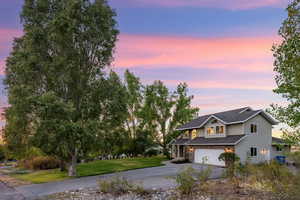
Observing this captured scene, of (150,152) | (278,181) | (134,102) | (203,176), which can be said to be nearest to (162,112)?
(134,102)

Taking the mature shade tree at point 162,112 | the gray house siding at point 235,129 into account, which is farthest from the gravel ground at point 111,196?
the mature shade tree at point 162,112

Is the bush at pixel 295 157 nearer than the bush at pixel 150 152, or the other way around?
the bush at pixel 295 157

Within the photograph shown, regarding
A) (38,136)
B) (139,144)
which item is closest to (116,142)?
(38,136)

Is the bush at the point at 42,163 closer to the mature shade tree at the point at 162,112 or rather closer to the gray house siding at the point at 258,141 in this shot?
the mature shade tree at the point at 162,112

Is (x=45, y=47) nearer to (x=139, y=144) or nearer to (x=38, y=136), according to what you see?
(x=38, y=136)

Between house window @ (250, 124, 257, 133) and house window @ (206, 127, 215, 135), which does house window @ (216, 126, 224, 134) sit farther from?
house window @ (250, 124, 257, 133)

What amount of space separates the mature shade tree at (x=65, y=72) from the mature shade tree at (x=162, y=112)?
26047 millimetres

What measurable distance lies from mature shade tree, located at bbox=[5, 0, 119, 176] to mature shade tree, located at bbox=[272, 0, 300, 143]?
587 inches

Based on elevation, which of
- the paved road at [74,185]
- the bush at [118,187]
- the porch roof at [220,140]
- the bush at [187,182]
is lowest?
the paved road at [74,185]

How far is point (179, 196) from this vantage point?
12.4 meters

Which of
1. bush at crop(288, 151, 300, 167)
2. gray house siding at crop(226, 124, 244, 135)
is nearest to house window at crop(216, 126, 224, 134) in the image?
gray house siding at crop(226, 124, 244, 135)

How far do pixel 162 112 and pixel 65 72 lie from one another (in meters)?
29.8

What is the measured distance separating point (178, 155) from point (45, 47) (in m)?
26.4

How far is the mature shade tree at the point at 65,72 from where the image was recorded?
20.7 m
